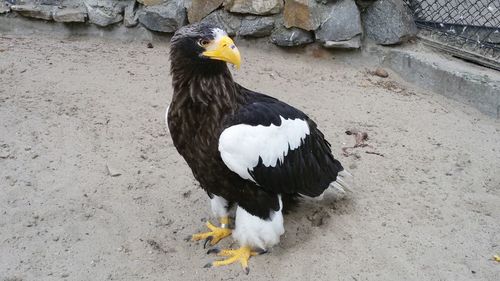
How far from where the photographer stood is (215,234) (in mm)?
3014

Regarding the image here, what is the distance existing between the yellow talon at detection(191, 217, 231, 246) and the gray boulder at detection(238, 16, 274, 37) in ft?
8.48

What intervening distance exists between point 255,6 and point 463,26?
1.94 metres

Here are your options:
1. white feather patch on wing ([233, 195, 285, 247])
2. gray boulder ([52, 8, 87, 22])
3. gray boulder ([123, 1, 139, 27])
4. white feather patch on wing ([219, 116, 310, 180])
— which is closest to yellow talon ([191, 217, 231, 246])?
white feather patch on wing ([233, 195, 285, 247])

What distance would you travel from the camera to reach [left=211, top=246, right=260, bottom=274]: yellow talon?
110 inches

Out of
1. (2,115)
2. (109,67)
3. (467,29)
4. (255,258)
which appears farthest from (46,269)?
(467,29)

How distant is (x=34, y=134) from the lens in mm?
3754

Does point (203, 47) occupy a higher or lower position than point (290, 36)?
higher

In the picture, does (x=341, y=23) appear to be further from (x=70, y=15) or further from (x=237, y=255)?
(x=237, y=255)

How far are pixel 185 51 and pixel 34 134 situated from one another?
1874mm

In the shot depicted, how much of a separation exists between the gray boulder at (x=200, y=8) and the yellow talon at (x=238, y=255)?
116 inches

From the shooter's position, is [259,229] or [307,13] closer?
[259,229]

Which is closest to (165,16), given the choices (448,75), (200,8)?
(200,8)

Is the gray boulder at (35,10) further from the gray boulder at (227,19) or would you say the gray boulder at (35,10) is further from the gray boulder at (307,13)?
the gray boulder at (307,13)

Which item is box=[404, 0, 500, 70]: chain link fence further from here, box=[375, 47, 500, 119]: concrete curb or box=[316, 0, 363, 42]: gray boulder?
box=[316, 0, 363, 42]: gray boulder
